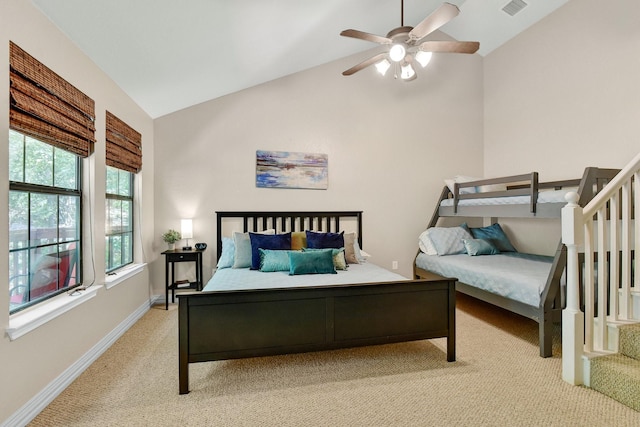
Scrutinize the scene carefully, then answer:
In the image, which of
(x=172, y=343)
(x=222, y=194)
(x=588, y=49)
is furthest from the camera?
(x=222, y=194)

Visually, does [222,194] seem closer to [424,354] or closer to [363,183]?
[363,183]

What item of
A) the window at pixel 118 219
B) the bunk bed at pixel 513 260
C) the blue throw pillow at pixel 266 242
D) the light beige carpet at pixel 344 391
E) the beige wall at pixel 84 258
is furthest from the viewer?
the blue throw pillow at pixel 266 242

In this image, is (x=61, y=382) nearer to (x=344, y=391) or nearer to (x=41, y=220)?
(x=41, y=220)

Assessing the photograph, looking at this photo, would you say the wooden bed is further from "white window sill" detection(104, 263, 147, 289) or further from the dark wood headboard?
the dark wood headboard

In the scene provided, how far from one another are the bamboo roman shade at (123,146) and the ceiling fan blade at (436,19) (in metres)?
2.75

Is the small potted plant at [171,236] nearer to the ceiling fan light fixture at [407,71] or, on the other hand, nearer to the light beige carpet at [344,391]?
the light beige carpet at [344,391]

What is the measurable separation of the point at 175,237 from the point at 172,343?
140 centimetres

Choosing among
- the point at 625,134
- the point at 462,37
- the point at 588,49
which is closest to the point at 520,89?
the point at 588,49

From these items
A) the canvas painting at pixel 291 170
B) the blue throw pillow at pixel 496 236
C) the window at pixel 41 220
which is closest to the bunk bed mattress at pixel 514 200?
the blue throw pillow at pixel 496 236

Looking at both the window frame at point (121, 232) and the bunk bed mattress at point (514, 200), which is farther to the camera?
the window frame at point (121, 232)

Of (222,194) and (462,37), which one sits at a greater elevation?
(462,37)

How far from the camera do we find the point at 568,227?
2203 millimetres

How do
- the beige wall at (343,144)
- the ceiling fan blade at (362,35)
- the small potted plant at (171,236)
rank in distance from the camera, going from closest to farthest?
1. the ceiling fan blade at (362,35)
2. the small potted plant at (171,236)
3. the beige wall at (343,144)

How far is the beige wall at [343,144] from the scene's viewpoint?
4066mm
